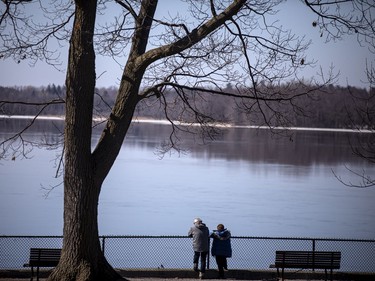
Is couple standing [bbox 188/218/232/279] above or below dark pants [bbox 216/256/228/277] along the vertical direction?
above

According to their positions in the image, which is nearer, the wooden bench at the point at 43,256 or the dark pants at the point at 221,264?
the wooden bench at the point at 43,256

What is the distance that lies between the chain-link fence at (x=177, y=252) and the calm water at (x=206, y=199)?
2.10 metres

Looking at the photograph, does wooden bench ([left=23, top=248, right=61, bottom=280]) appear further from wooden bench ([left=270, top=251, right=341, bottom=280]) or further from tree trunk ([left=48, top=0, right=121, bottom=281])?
wooden bench ([left=270, top=251, right=341, bottom=280])

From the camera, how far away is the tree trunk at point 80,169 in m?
10.9

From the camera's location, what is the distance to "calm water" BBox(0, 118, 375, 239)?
27.2 meters

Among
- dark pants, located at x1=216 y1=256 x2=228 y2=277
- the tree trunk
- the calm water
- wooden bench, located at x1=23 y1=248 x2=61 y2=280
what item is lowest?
the calm water

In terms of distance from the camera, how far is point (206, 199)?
34.8 meters

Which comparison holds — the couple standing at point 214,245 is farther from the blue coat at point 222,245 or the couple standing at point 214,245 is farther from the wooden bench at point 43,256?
the wooden bench at point 43,256

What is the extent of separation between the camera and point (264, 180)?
45.5m

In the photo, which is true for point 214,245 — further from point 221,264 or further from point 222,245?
point 221,264

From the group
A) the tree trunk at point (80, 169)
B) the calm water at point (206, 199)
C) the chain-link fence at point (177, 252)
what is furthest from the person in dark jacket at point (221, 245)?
the calm water at point (206, 199)

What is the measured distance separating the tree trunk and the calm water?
612 cm

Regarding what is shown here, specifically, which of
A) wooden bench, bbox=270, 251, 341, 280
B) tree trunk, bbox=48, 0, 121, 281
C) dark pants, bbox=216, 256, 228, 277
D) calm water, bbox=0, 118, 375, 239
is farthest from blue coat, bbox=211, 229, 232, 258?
calm water, bbox=0, 118, 375, 239

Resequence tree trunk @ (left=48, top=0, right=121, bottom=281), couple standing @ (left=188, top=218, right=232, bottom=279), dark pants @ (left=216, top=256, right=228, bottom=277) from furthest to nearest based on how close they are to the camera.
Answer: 1. couple standing @ (left=188, top=218, right=232, bottom=279)
2. dark pants @ (left=216, top=256, right=228, bottom=277)
3. tree trunk @ (left=48, top=0, right=121, bottom=281)
